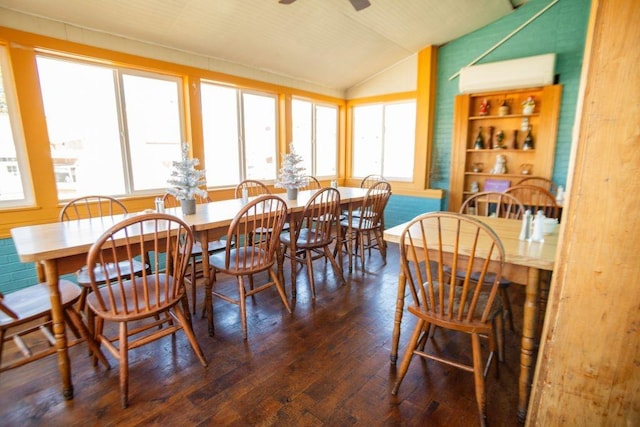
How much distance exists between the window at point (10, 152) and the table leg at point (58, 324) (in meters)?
1.71

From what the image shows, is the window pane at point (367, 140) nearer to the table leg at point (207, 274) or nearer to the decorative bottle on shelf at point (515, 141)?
the decorative bottle on shelf at point (515, 141)

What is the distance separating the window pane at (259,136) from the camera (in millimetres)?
4480

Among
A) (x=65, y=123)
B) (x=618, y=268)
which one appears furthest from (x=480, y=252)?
(x=65, y=123)

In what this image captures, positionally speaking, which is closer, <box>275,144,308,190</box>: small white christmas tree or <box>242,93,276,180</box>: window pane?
<box>275,144,308,190</box>: small white christmas tree

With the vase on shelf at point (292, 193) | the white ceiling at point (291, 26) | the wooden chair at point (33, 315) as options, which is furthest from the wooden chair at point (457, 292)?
the white ceiling at point (291, 26)

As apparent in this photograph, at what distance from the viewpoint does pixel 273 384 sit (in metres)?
1.77

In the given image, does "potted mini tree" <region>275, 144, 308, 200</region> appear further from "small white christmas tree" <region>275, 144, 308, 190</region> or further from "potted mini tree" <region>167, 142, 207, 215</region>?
"potted mini tree" <region>167, 142, 207, 215</region>

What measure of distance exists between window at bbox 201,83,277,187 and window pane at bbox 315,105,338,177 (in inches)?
39.9

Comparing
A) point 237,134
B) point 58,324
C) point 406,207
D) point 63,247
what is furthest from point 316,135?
point 58,324

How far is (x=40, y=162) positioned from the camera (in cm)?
280

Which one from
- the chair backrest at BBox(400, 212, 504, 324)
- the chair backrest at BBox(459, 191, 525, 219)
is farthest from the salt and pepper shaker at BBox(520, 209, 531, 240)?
the chair backrest at BBox(459, 191, 525, 219)

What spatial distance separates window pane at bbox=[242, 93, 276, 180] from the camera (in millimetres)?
4480

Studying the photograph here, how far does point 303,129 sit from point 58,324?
421 centimetres

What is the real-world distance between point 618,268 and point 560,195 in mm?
2998
